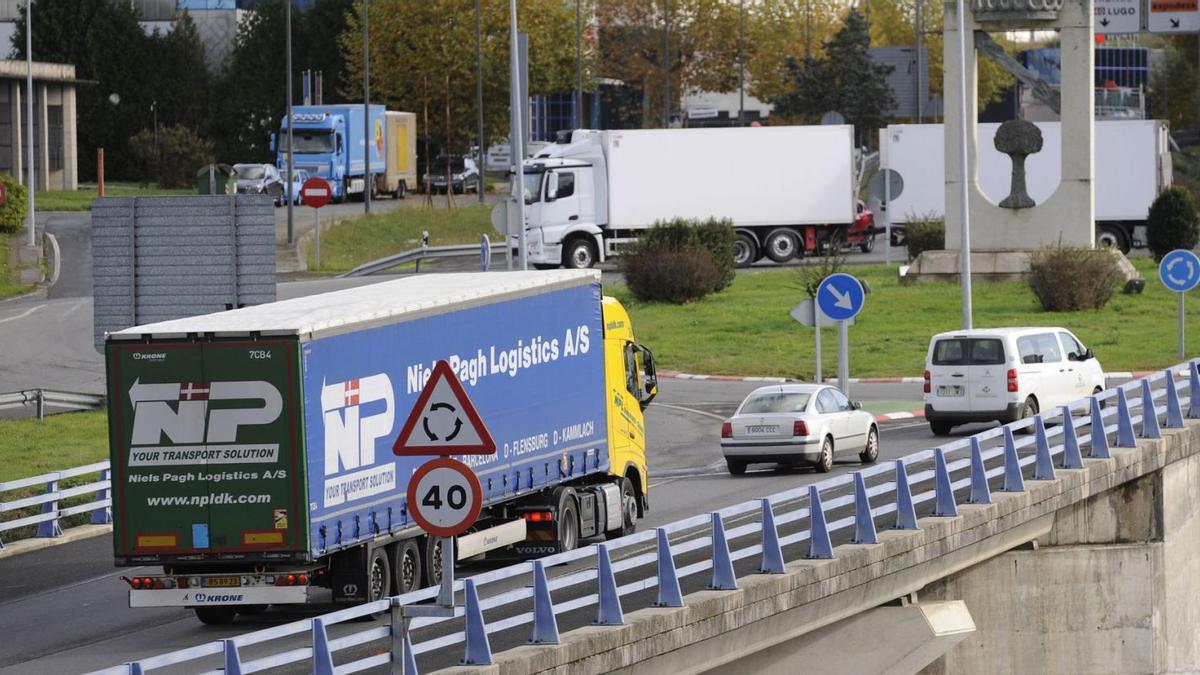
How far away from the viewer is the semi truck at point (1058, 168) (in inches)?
2493

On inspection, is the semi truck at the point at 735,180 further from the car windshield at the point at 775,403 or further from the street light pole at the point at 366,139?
the car windshield at the point at 775,403

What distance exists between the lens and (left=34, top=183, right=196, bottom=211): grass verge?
72500 millimetres

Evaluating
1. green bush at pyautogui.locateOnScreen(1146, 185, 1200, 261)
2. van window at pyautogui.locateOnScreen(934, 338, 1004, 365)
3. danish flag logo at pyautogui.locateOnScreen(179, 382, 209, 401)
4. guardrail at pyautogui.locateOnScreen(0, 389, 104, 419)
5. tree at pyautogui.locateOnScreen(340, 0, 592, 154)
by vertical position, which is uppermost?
tree at pyautogui.locateOnScreen(340, 0, 592, 154)

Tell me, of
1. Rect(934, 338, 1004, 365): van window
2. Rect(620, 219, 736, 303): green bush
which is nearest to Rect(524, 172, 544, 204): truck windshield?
Rect(620, 219, 736, 303): green bush

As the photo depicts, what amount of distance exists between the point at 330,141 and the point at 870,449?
50513 mm

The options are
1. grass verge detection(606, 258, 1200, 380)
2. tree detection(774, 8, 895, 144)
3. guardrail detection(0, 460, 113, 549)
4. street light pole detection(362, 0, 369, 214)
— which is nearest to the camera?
guardrail detection(0, 460, 113, 549)

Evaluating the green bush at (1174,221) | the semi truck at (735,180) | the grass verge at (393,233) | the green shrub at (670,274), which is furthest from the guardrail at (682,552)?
the grass verge at (393,233)

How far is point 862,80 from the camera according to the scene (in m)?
111

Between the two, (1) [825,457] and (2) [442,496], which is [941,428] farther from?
(2) [442,496]

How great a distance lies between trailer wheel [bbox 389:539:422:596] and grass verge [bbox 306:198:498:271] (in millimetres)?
43782

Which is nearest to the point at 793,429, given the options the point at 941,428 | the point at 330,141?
the point at 941,428

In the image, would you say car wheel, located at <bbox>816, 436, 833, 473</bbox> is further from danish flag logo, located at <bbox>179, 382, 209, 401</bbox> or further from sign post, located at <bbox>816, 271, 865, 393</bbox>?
danish flag logo, located at <bbox>179, 382, 209, 401</bbox>

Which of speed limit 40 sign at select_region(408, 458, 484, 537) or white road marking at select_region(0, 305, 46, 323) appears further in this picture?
white road marking at select_region(0, 305, 46, 323)

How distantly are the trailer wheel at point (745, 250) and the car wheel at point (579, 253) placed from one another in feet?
16.5
